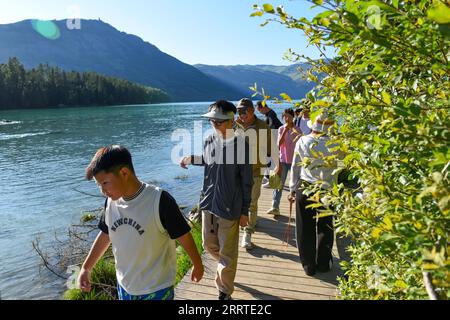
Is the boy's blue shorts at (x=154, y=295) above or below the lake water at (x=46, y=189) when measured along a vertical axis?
above

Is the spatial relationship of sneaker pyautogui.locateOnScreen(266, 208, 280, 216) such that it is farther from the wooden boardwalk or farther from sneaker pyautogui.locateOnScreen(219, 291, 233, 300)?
sneaker pyautogui.locateOnScreen(219, 291, 233, 300)

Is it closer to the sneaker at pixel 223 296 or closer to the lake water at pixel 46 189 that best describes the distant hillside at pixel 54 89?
the lake water at pixel 46 189

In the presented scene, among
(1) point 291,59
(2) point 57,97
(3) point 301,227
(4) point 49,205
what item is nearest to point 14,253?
(4) point 49,205

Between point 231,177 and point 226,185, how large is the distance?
0.36 ft

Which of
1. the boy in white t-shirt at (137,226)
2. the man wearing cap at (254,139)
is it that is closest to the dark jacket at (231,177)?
the boy in white t-shirt at (137,226)

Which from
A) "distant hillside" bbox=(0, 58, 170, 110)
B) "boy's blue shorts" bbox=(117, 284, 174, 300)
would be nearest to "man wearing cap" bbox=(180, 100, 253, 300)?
"boy's blue shorts" bbox=(117, 284, 174, 300)

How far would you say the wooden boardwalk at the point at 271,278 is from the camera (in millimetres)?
4316

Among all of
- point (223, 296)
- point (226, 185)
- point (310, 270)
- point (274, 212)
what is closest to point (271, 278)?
point (310, 270)

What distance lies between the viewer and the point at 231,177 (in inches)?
153

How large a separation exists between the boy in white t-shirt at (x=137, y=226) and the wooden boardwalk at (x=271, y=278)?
1706 mm

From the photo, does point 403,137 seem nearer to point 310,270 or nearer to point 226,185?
point 226,185

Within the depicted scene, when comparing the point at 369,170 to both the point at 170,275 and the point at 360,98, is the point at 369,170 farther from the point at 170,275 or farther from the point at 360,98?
the point at 170,275

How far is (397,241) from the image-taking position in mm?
1464

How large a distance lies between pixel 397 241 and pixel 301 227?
3224mm
